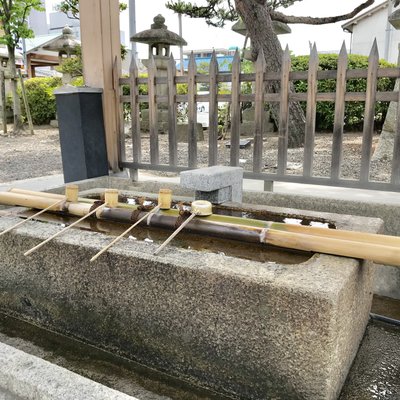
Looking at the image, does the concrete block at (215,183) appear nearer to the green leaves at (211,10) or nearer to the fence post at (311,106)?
the fence post at (311,106)

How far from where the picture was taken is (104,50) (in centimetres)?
404

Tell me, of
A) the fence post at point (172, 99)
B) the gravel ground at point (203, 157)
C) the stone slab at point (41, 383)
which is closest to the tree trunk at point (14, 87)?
the gravel ground at point (203, 157)

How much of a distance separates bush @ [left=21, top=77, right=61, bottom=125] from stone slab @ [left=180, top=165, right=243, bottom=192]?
14.9 meters

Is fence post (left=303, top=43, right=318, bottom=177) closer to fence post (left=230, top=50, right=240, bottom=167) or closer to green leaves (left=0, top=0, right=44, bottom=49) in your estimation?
fence post (left=230, top=50, right=240, bottom=167)

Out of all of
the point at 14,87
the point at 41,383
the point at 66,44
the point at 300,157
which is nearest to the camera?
the point at 41,383

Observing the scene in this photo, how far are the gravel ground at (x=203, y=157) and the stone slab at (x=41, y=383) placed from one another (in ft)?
17.0

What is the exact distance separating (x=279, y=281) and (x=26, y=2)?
44.8 ft

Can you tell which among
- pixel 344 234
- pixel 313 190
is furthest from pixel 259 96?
pixel 344 234

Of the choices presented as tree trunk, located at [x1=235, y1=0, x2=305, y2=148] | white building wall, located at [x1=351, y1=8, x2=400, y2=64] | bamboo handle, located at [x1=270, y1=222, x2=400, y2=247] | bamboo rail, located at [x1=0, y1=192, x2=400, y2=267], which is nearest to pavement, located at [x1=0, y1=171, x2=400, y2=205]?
bamboo rail, located at [x1=0, y1=192, x2=400, y2=267]

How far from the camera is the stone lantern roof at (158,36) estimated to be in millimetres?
10047

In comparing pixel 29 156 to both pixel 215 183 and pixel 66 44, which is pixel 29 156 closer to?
pixel 66 44

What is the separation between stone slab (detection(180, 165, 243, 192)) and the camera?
2.54 m

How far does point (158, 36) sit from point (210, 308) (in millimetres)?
9500

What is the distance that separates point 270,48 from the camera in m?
8.02
